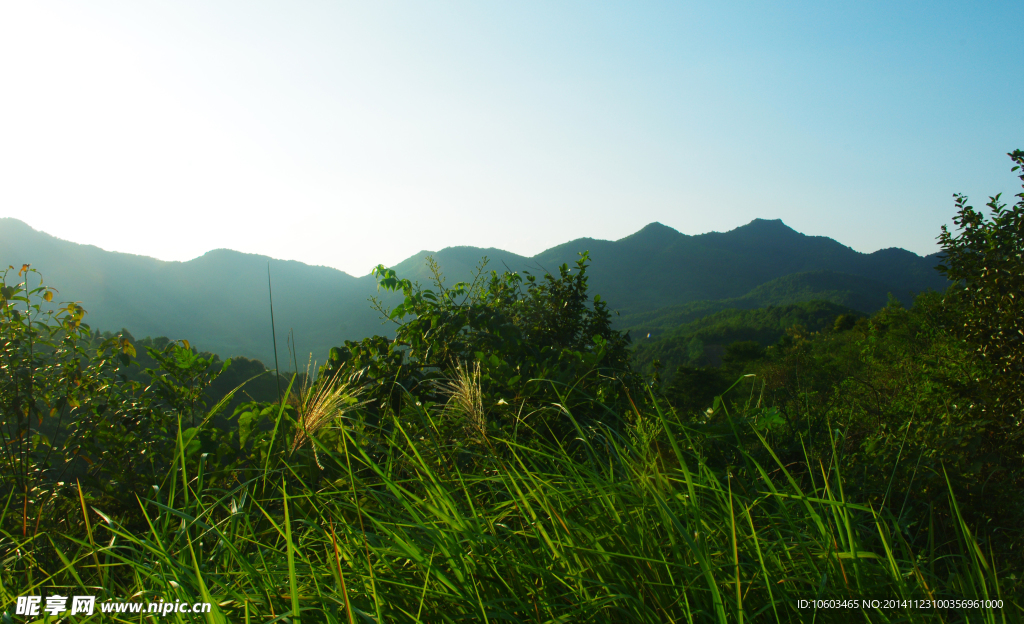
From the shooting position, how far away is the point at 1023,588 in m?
1.42

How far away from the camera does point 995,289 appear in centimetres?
295

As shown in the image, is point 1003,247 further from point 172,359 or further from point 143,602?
point 172,359

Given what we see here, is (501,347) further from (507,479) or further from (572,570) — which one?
(572,570)

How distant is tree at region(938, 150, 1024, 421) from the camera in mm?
2814

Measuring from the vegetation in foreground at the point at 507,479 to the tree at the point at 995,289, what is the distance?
0.05ft

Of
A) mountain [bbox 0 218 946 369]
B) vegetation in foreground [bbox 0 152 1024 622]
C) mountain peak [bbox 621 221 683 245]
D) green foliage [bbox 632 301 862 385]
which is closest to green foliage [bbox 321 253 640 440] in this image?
vegetation in foreground [bbox 0 152 1024 622]

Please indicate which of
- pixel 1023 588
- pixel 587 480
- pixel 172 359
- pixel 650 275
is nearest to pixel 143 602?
pixel 587 480

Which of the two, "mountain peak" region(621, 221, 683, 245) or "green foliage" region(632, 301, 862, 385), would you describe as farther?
"mountain peak" region(621, 221, 683, 245)

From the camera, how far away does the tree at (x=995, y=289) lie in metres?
2.81

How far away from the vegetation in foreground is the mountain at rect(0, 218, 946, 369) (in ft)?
1.46

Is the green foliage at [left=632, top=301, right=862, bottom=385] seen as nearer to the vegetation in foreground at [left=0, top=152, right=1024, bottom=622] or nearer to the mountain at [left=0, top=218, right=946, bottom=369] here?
the mountain at [left=0, top=218, right=946, bottom=369]

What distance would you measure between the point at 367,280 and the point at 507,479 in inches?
122

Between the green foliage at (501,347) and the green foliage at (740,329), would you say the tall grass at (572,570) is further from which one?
the green foliage at (740,329)

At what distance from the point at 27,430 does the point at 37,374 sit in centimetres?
27
